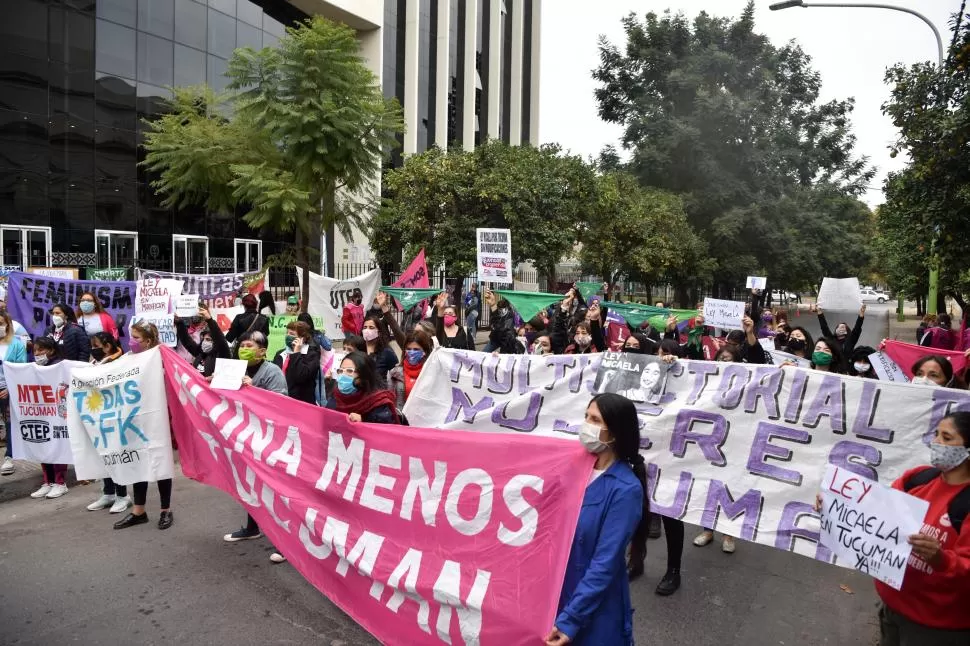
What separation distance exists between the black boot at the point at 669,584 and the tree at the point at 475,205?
1636 centimetres

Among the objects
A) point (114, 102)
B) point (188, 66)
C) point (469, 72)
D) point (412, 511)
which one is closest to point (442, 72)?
point (469, 72)

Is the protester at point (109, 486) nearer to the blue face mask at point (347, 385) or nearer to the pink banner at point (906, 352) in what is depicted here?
the blue face mask at point (347, 385)

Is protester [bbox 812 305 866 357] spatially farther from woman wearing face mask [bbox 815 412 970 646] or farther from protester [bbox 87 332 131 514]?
protester [bbox 87 332 131 514]

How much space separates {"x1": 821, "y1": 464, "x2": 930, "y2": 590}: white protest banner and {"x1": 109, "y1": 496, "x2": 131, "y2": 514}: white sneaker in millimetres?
5837

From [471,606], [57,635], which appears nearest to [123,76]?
[57,635]

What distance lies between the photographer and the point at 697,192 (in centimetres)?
3216

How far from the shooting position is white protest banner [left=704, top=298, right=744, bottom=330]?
10047 mm

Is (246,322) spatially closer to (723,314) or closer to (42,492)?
(42,492)

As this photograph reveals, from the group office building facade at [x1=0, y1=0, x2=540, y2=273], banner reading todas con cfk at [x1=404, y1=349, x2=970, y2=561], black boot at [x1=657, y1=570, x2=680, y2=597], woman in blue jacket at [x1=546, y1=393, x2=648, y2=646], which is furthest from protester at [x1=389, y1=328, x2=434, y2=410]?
office building facade at [x1=0, y1=0, x2=540, y2=273]

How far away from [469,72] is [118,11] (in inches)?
743

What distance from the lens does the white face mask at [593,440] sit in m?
2.94

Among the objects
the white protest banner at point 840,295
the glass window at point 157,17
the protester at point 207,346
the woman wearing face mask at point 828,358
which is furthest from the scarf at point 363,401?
the glass window at point 157,17

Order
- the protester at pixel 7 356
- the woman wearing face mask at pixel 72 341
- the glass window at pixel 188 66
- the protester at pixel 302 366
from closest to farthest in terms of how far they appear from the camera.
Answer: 1. the protester at pixel 302 366
2. the protester at pixel 7 356
3. the woman wearing face mask at pixel 72 341
4. the glass window at pixel 188 66

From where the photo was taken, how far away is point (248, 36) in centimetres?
2959
